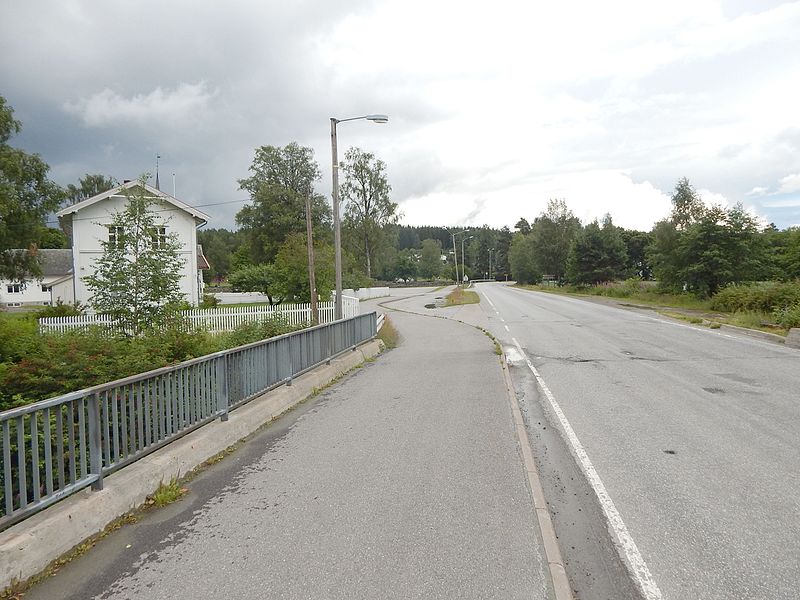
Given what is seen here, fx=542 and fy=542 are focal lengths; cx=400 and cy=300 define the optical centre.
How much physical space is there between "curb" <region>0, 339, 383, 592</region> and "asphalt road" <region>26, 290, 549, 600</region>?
17 centimetres

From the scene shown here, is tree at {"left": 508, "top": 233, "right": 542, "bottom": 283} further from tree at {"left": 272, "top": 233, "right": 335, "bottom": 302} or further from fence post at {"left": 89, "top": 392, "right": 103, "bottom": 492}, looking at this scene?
fence post at {"left": 89, "top": 392, "right": 103, "bottom": 492}

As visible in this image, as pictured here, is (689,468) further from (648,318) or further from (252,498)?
(648,318)

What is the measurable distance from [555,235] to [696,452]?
79.2 meters

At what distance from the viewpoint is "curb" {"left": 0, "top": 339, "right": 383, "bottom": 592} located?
333 cm

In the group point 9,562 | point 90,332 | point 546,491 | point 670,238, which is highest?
point 670,238

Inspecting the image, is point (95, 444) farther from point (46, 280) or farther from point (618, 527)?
point (46, 280)

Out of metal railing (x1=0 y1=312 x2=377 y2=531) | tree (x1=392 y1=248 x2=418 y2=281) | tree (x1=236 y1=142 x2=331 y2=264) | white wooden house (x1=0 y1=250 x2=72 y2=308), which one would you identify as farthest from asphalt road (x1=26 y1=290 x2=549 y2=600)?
tree (x1=392 y1=248 x2=418 y2=281)

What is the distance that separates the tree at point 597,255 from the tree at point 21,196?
4875 centimetres

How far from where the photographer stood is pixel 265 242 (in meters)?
53.3

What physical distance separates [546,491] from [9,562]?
13.3 feet

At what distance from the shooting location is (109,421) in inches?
185

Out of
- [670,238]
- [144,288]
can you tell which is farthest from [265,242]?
A: [144,288]

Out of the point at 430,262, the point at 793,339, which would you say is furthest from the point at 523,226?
the point at 793,339

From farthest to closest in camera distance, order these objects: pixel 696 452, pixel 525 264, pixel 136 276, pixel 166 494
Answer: pixel 525 264 < pixel 136 276 < pixel 696 452 < pixel 166 494
